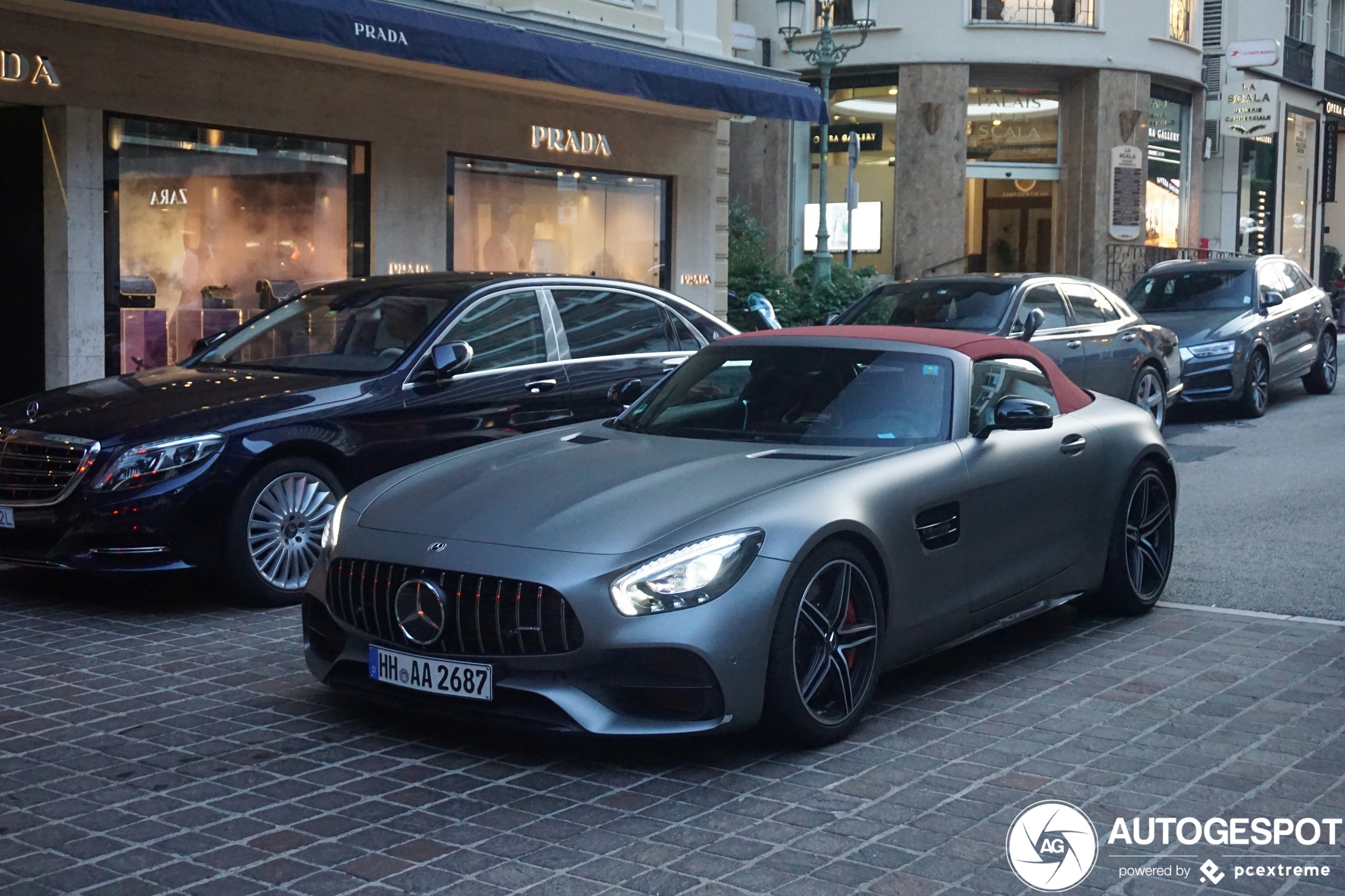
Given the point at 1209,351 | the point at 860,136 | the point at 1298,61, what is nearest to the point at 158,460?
the point at 1209,351

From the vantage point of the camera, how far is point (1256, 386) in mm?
16125

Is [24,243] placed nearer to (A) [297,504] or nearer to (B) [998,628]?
(A) [297,504]

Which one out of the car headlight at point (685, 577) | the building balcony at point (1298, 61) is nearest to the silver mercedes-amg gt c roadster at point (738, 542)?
the car headlight at point (685, 577)

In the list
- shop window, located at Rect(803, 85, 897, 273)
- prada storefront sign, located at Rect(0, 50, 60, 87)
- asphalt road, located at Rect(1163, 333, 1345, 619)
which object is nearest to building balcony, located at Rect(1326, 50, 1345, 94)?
shop window, located at Rect(803, 85, 897, 273)

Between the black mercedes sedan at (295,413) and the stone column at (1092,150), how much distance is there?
75.1ft

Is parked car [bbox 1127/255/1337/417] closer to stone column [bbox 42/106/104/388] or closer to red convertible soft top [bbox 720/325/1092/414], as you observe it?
red convertible soft top [bbox 720/325/1092/414]

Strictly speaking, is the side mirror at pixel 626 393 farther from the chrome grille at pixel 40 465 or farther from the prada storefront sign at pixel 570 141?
the prada storefront sign at pixel 570 141

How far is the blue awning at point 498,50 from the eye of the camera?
1161 centimetres

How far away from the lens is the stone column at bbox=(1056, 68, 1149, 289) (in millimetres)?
30734

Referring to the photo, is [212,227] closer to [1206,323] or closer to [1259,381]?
[1206,323]

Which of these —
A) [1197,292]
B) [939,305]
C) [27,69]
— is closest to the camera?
[27,69]

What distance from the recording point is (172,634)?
6961 millimetres

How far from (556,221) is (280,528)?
10634 millimetres

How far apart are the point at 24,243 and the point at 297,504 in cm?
654
